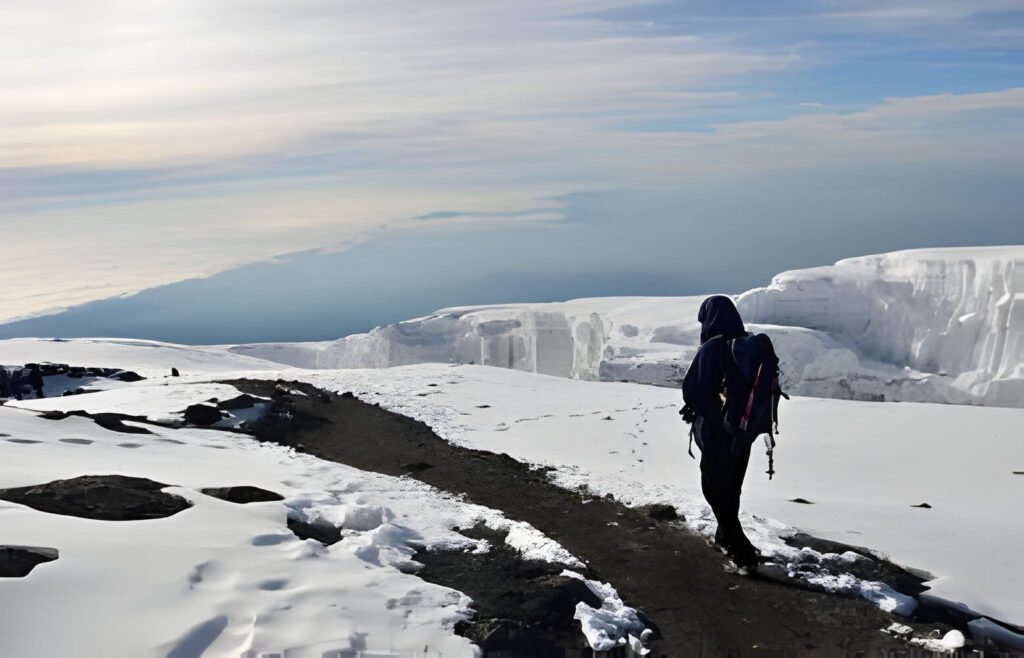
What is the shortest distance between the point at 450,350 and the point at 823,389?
25.7m

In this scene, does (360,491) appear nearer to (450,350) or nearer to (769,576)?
(769,576)

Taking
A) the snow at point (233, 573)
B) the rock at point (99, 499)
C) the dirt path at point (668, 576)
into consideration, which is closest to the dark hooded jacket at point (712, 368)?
the dirt path at point (668, 576)


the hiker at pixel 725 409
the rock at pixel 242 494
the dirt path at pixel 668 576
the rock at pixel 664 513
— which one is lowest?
the dirt path at pixel 668 576

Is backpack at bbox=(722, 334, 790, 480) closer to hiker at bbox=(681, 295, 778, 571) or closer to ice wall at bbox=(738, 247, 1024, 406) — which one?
hiker at bbox=(681, 295, 778, 571)

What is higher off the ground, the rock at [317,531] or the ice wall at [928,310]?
the ice wall at [928,310]

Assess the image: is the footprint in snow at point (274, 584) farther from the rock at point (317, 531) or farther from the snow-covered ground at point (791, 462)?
the snow-covered ground at point (791, 462)

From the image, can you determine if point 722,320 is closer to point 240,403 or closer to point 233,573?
point 233,573

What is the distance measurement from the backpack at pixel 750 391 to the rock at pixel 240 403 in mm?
14613

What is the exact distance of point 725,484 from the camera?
9281 millimetres

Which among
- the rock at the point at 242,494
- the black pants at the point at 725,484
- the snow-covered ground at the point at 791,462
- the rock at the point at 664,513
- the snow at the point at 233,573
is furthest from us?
the rock at the point at 664,513

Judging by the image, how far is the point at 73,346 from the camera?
63.6 metres

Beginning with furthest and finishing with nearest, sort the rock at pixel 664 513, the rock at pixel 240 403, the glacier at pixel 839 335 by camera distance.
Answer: the glacier at pixel 839 335 → the rock at pixel 240 403 → the rock at pixel 664 513

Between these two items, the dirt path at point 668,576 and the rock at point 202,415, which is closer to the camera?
the dirt path at point 668,576

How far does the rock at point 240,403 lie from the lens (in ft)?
68.1
